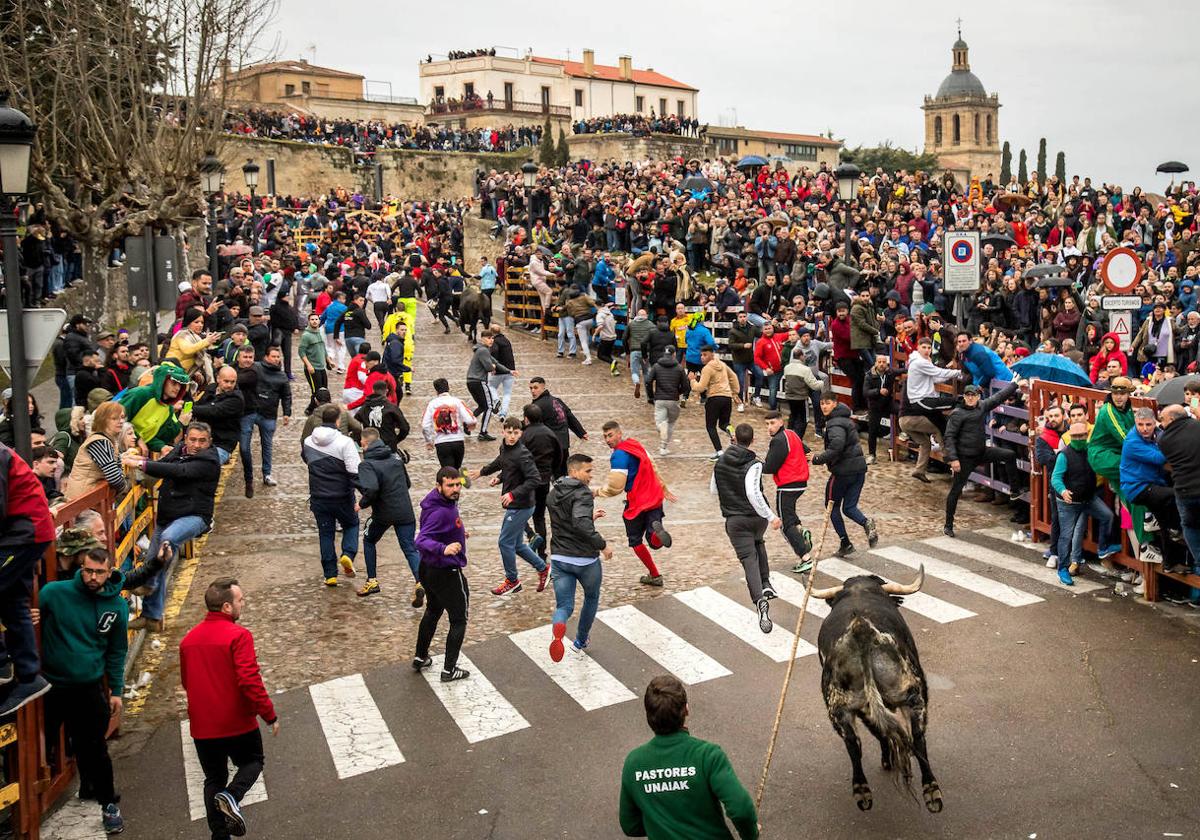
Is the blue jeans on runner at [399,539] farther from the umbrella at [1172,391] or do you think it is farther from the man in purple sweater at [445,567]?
the umbrella at [1172,391]

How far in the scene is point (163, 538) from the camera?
11.1 metres

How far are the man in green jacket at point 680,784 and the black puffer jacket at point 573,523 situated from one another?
4.82 m

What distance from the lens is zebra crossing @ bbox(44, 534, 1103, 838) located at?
9102 millimetres

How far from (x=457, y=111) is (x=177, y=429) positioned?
77.1 metres

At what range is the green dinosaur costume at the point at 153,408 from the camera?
13102mm

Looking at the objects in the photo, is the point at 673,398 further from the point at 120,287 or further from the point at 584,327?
the point at 120,287

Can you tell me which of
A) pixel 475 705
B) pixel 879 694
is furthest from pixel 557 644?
pixel 879 694

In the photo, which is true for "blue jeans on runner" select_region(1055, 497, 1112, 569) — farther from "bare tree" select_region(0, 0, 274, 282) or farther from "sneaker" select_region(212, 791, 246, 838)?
"bare tree" select_region(0, 0, 274, 282)

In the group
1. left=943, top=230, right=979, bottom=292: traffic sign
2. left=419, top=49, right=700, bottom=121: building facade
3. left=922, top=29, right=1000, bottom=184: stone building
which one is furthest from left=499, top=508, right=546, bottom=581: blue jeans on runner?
left=922, top=29, right=1000, bottom=184: stone building

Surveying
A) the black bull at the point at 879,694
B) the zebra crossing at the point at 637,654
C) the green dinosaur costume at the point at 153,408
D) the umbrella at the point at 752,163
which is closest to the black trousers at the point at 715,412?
the zebra crossing at the point at 637,654

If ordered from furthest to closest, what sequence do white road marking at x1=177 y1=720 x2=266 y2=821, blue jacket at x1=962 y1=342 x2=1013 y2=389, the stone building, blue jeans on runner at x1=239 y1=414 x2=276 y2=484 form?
the stone building → blue jeans on runner at x1=239 y1=414 x2=276 y2=484 → blue jacket at x1=962 y1=342 x2=1013 y2=389 → white road marking at x1=177 y1=720 x2=266 y2=821

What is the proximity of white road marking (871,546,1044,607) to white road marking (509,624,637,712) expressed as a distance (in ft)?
11.4

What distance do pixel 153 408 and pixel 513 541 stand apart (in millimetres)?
4206

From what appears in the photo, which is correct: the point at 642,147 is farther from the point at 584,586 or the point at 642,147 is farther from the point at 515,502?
the point at 584,586
